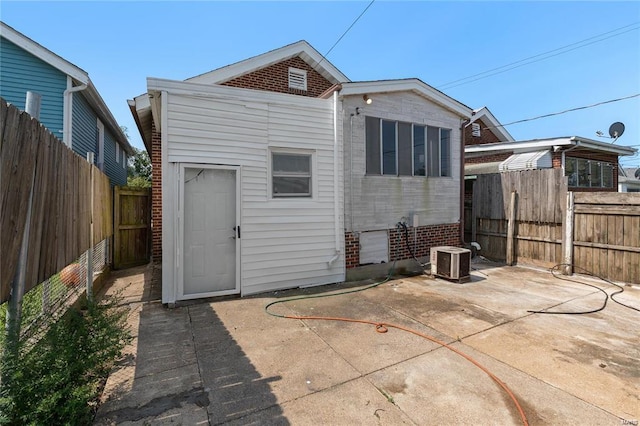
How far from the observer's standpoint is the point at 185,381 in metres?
3.00

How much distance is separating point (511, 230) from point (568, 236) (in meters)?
1.38

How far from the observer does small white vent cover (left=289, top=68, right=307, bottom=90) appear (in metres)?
11.2

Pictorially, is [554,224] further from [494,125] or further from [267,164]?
[494,125]

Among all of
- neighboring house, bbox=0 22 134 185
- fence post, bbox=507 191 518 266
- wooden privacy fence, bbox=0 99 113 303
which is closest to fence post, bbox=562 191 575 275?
fence post, bbox=507 191 518 266

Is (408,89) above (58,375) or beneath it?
above

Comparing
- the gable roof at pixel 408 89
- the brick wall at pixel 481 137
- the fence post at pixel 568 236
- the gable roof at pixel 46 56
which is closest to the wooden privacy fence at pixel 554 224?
the fence post at pixel 568 236

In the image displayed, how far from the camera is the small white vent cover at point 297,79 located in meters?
11.2

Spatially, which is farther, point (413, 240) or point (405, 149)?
point (413, 240)

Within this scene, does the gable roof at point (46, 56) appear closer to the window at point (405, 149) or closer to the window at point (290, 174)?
the window at point (290, 174)

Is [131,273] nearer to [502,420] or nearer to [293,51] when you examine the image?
[502,420]

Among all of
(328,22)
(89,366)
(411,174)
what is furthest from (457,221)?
(89,366)

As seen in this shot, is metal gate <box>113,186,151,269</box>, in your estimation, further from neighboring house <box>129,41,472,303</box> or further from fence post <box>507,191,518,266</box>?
fence post <box>507,191,518,266</box>

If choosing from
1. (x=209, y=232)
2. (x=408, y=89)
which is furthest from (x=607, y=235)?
(x=209, y=232)

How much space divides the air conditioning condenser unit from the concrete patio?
4.01ft
